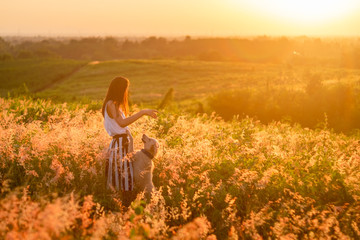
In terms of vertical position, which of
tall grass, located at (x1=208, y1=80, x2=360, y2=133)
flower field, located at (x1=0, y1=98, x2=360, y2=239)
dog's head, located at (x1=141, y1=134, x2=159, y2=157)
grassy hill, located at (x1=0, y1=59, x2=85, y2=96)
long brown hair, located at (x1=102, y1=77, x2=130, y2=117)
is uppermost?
long brown hair, located at (x1=102, y1=77, x2=130, y2=117)

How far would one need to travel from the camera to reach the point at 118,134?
18.1ft

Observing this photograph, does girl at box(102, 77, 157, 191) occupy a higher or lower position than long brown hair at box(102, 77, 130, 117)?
lower

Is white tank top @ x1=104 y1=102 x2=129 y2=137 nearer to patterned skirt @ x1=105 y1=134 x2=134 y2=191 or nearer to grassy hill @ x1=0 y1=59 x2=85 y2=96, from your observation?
patterned skirt @ x1=105 y1=134 x2=134 y2=191

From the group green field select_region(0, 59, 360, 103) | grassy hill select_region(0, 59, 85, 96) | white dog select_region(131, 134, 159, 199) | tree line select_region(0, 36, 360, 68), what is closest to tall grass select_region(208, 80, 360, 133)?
white dog select_region(131, 134, 159, 199)

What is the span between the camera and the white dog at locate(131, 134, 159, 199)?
201 inches

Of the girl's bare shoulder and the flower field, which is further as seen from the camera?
the girl's bare shoulder

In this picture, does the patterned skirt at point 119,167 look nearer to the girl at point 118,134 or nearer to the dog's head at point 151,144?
the girl at point 118,134

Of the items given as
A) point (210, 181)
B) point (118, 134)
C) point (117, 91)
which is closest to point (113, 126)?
point (118, 134)

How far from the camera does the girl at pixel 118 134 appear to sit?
17.2 ft

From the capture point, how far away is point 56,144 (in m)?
6.07

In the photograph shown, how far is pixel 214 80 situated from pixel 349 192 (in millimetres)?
59063

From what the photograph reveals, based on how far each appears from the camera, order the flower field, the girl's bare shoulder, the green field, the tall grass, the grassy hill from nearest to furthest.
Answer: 1. the flower field
2. the girl's bare shoulder
3. the tall grass
4. the green field
5. the grassy hill

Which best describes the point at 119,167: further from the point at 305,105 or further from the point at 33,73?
the point at 33,73

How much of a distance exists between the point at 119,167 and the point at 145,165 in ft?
1.56
